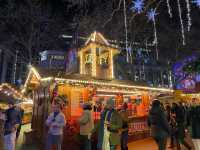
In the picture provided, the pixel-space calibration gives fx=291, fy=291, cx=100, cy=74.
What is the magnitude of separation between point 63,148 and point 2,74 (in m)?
21.3

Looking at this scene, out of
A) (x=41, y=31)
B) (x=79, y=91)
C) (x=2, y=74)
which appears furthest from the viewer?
(x=2, y=74)

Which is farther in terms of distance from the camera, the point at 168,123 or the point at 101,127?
the point at 168,123

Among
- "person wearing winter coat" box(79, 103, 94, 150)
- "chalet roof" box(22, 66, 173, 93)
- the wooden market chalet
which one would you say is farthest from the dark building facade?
"person wearing winter coat" box(79, 103, 94, 150)

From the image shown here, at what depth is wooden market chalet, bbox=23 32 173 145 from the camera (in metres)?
11.1

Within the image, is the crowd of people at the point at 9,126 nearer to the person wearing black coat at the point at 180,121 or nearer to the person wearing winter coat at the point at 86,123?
the person wearing winter coat at the point at 86,123

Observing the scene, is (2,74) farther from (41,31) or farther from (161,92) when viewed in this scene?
(161,92)

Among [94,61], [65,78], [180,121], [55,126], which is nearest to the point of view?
[55,126]

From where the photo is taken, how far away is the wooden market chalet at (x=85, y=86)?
36.3 ft

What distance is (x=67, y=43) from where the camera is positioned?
32.5 metres

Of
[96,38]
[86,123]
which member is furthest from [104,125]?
[96,38]

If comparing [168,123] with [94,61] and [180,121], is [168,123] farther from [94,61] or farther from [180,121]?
[94,61]

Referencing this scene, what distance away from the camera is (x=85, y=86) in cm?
1140

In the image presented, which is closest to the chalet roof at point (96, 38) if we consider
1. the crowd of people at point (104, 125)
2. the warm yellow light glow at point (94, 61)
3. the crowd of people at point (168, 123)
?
the warm yellow light glow at point (94, 61)

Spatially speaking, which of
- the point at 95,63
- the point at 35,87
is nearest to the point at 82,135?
the point at 35,87
